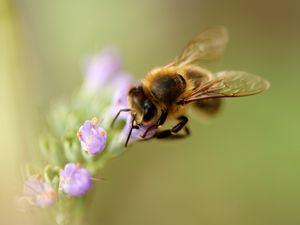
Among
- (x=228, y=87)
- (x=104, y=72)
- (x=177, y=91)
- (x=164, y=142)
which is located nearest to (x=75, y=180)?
(x=177, y=91)

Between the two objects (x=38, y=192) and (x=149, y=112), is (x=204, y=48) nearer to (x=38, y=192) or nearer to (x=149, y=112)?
(x=149, y=112)

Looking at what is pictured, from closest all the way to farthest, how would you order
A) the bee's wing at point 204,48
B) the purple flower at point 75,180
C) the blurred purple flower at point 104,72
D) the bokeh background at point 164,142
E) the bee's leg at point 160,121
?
the purple flower at point 75,180 → the bee's leg at point 160,121 → the bee's wing at point 204,48 → the blurred purple flower at point 104,72 → the bokeh background at point 164,142

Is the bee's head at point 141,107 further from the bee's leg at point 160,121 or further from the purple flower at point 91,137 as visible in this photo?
the purple flower at point 91,137

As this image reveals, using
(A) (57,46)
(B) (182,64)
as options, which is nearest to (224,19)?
(A) (57,46)

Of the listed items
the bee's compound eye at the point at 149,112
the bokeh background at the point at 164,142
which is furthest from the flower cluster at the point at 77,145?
the bokeh background at the point at 164,142

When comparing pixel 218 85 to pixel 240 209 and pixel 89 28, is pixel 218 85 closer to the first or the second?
pixel 240 209

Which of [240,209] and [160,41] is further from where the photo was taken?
[160,41]

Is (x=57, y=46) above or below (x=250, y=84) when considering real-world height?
above
